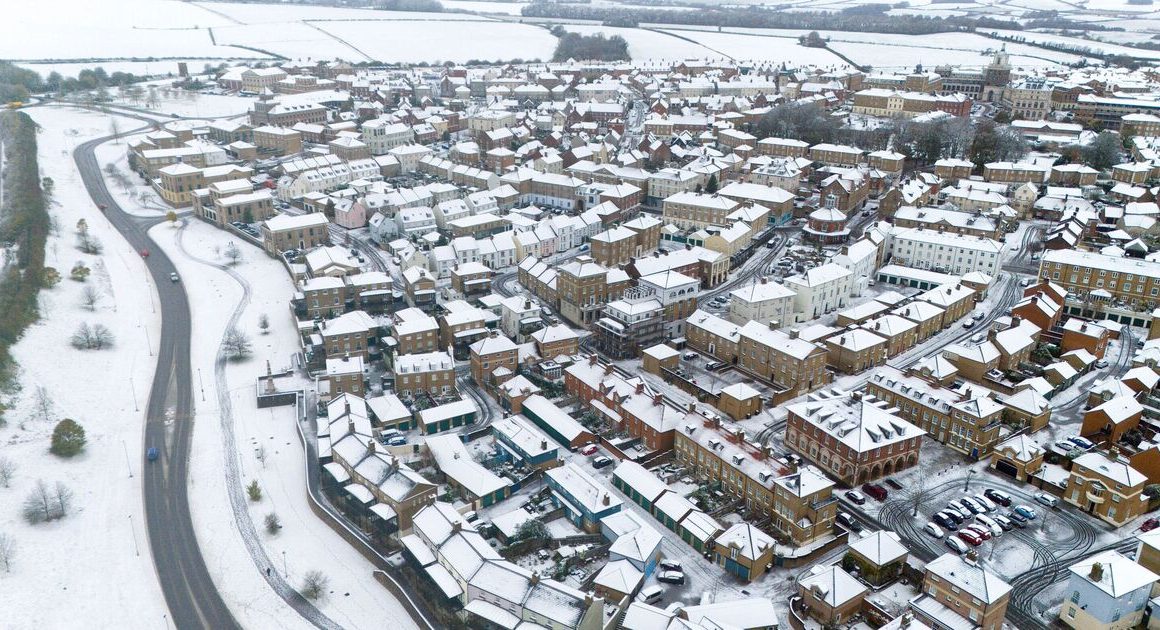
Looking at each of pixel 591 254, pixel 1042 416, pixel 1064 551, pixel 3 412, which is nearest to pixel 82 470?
pixel 3 412

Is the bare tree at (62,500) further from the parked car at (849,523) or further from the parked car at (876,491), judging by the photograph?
the parked car at (876,491)

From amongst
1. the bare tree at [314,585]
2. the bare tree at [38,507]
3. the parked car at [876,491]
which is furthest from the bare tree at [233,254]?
the parked car at [876,491]

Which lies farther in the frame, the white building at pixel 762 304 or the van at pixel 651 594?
the white building at pixel 762 304

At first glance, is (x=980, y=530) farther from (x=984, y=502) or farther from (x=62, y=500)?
(x=62, y=500)

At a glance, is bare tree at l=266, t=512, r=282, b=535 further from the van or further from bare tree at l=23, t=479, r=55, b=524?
the van

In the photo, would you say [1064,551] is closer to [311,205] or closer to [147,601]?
[147,601]

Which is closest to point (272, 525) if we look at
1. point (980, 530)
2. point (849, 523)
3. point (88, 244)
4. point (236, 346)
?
point (236, 346)

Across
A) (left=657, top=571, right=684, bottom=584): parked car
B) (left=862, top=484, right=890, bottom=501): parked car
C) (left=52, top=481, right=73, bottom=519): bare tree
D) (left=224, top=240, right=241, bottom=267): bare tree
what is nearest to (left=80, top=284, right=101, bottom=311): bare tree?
(left=224, top=240, right=241, bottom=267): bare tree
